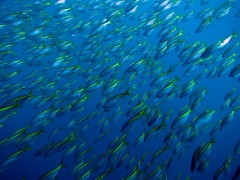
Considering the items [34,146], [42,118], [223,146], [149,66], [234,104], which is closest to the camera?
[234,104]

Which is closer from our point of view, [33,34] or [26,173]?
[33,34]

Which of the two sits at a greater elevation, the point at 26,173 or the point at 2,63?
the point at 2,63

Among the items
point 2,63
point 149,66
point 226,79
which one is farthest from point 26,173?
point 226,79

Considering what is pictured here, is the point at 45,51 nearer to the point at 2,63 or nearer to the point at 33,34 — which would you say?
the point at 33,34

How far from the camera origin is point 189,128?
19.8 ft

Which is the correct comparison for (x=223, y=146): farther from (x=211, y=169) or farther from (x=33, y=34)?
(x=33, y=34)

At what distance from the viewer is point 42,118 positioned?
707 cm

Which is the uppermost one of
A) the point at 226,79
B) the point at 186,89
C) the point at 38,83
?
the point at 38,83

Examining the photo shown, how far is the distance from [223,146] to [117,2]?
1430cm

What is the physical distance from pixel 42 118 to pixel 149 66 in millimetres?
4103

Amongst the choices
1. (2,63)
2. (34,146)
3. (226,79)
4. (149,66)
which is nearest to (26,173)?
(34,146)

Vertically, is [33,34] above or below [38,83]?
above

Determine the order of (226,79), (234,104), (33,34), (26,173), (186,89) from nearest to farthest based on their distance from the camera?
(234,104) < (186,89) < (33,34) < (26,173) < (226,79)

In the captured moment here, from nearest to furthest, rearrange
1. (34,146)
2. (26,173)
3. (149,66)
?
(149,66) < (26,173) < (34,146)
